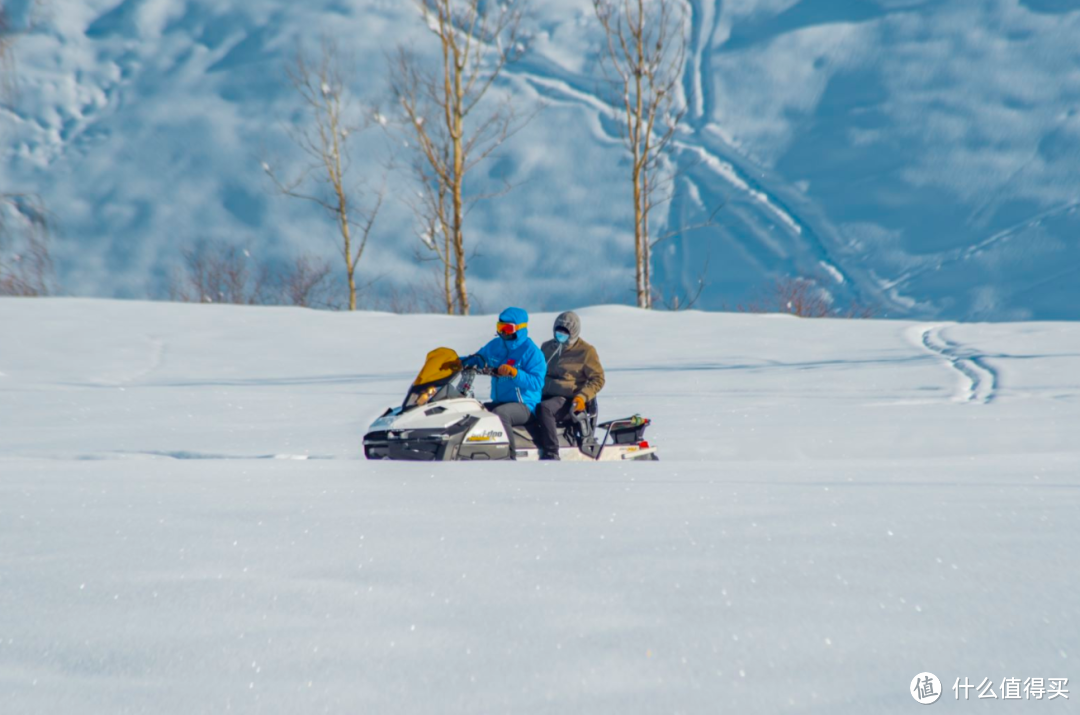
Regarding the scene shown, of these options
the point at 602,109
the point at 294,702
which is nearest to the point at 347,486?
the point at 294,702

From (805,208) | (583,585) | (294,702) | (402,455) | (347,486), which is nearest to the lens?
(294,702)

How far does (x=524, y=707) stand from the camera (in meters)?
2.24

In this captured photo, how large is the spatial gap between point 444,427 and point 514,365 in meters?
0.95

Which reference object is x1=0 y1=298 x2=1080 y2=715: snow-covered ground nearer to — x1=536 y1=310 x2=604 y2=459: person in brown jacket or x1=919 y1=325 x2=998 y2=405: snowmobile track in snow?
x1=536 y1=310 x2=604 y2=459: person in brown jacket

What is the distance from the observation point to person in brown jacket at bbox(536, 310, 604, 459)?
7.04 metres

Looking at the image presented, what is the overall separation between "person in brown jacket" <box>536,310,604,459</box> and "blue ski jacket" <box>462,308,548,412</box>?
128 millimetres

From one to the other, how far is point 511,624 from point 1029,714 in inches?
48.3

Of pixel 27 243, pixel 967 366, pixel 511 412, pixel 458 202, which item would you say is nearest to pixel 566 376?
pixel 511 412

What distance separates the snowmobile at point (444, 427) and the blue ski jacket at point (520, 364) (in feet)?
0.70

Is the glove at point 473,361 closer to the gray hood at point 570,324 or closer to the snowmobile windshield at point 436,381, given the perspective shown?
the snowmobile windshield at point 436,381

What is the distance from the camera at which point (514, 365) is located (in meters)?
7.01

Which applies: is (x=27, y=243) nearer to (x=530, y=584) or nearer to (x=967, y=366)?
(x=530, y=584)

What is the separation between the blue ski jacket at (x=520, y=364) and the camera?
6941 millimetres

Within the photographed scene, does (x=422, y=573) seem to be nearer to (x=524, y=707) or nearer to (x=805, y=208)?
(x=524, y=707)
